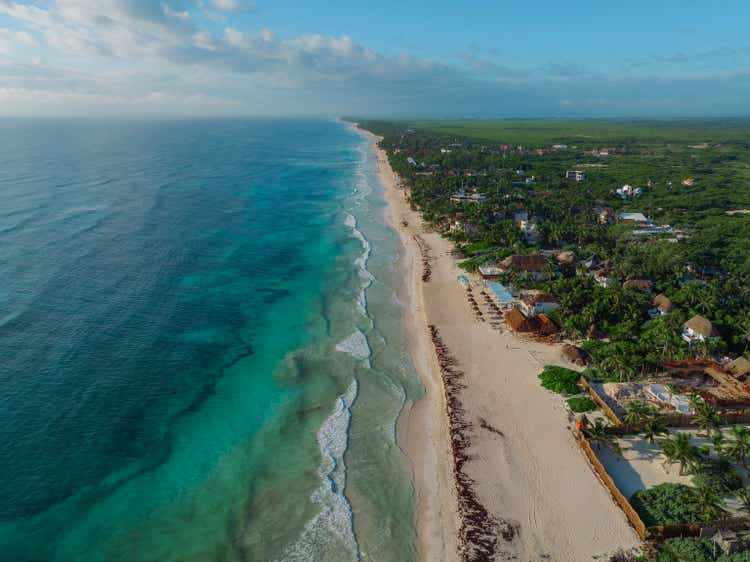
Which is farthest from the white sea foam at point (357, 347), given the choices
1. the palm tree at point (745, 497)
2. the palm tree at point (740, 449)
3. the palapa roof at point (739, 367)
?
the palapa roof at point (739, 367)

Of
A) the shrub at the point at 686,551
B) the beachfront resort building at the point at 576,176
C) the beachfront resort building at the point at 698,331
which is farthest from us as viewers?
the beachfront resort building at the point at 576,176

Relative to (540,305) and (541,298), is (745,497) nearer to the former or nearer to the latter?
(540,305)

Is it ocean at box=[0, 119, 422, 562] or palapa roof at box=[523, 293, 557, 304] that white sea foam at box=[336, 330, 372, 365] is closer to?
ocean at box=[0, 119, 422, 562]

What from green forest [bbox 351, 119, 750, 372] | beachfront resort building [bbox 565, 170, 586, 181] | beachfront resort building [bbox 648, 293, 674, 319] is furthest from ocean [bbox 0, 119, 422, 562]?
beachfront resort building [bbox 565, 170, 586, 181]

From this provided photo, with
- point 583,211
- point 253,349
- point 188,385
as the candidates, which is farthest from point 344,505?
point 583,211

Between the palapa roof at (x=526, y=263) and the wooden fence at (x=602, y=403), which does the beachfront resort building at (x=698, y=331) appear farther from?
the palapa roof at (x=526, y=263)

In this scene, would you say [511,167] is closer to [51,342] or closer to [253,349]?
[253,349]
